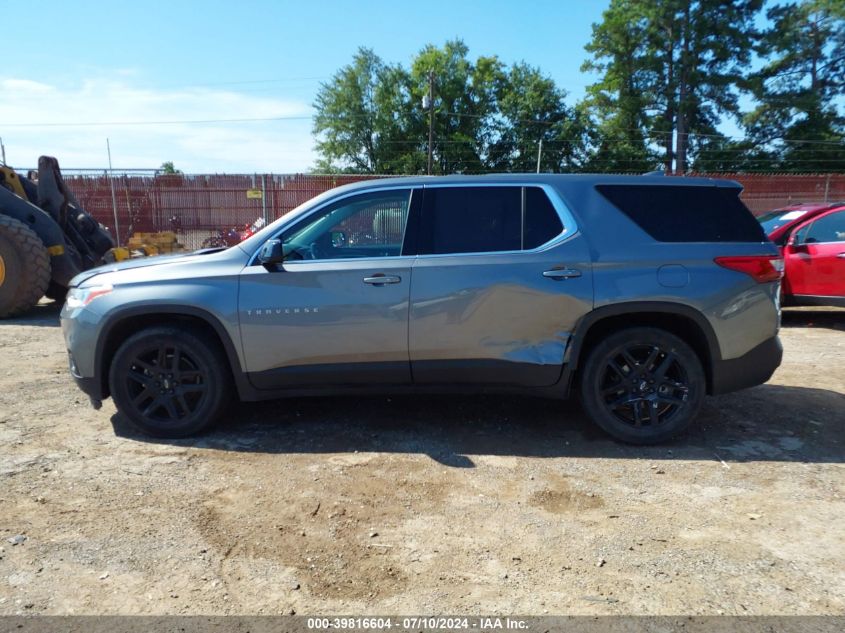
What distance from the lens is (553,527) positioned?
3.06 m

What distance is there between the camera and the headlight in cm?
408

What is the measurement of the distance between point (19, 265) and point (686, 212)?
837 cm

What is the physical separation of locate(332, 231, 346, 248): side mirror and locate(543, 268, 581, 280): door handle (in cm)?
143

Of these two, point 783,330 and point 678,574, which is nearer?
point 678,574

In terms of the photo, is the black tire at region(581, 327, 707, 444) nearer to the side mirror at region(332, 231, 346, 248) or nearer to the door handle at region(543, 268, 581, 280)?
the door handle at region(543, 268, 581, 280)

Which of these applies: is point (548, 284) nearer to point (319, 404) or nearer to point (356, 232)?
point (356, 232)

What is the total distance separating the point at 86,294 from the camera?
13.6ft

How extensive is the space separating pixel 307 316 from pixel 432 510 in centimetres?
151

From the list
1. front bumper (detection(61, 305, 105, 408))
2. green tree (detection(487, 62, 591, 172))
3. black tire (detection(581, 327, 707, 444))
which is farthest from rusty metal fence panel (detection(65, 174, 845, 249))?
green tree (detection(487, 62, 591, 172))

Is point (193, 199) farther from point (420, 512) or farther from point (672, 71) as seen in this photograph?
point (672, 71)

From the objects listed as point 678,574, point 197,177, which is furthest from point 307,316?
point 197,177

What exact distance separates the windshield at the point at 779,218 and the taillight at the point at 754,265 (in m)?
5.15

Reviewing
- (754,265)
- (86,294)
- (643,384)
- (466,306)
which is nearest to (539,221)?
(466,306)

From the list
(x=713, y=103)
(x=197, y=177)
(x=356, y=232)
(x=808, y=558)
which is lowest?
(x=808, y=558)
